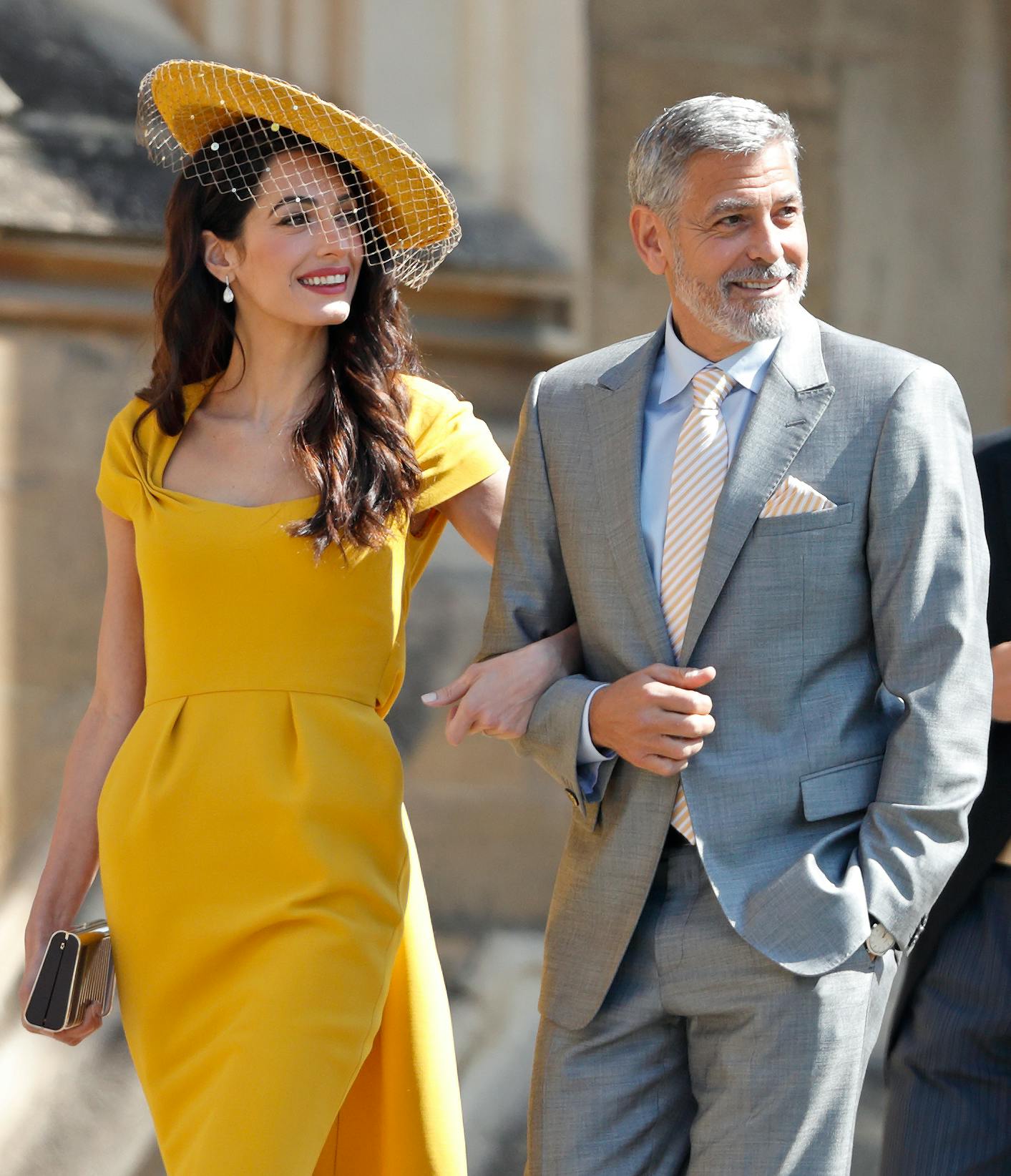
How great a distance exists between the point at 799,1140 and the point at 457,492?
120 centimetres

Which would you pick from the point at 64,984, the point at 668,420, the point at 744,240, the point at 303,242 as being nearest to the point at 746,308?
the point at 744,240

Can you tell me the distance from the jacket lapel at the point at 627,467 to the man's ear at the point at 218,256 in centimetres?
78

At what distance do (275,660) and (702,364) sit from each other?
2.73 feet

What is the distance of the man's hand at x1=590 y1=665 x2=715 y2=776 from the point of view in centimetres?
233

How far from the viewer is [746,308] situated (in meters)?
2.46

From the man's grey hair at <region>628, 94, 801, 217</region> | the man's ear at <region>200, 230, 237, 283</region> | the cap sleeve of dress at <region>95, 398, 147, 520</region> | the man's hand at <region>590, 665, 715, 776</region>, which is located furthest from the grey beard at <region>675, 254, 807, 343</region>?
the cap sleeve of dress at <region>95, 398, 147, 520</region>

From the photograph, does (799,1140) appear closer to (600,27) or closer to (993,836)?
(993,836)

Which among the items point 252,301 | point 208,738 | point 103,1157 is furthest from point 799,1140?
point 103,1157

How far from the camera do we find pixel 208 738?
9.16 feet

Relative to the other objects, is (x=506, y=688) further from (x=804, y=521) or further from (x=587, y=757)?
(x=804, y=521)

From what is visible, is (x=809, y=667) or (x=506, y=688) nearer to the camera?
(x=809, y=667)

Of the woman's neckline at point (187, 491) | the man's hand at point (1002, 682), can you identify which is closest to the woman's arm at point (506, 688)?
the woman's neckline at point (187, 491)

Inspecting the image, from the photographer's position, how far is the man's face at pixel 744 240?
2441 mm

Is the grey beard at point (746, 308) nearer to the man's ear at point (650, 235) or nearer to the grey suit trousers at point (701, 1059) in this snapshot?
the man's ear at point (650, 235)
